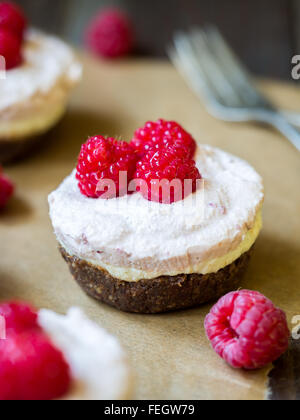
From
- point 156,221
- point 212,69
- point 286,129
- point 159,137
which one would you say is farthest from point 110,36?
point 156,221

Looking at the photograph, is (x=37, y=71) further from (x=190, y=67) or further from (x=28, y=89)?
(x=190, y=67)

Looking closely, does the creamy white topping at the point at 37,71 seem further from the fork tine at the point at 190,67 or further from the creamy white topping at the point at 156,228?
the creamy white topping at the point at 156,228

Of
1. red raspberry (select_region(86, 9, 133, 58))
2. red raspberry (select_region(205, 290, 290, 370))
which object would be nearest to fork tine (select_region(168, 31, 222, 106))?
red raspberry (select_region(86, 9, 133, 58))

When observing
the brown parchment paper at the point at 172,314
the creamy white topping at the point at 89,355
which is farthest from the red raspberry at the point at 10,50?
the creamy white topping at the point at 89,355

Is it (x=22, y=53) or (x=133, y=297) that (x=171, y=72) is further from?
(x=133, y=297)

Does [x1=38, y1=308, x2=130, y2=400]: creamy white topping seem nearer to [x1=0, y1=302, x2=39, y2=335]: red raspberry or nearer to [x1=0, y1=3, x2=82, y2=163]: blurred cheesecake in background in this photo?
[x1=0, y1=302, x2=39, y2=335]: red raspberry

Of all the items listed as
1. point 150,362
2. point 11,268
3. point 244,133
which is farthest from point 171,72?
point 150,362

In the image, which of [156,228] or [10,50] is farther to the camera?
[10,50]
